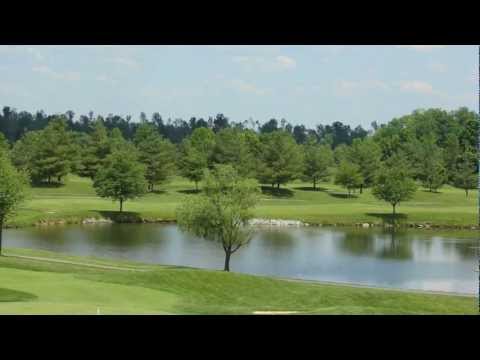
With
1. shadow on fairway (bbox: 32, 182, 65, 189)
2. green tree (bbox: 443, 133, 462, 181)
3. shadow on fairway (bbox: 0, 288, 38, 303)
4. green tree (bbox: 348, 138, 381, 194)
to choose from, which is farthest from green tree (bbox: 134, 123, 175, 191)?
shadow on fairway (bbox: 0, 288, 38, 303)

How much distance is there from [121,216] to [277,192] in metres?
29.6

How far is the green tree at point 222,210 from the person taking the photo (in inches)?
1463

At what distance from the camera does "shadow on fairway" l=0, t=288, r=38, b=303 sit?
2042 cm

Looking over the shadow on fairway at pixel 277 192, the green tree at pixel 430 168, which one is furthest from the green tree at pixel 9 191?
the green tree at pixel 430 168

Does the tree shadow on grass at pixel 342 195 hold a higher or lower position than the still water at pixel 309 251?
higher

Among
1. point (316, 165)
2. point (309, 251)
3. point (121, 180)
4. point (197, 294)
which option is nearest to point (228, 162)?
point (316, 165)

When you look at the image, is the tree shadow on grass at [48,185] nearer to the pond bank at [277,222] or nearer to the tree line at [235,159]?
the tree line at [235,159]

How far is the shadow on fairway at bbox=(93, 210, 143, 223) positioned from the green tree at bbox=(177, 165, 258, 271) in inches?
1083

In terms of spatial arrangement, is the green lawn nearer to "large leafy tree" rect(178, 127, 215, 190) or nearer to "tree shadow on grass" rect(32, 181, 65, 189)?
"tree shadow on grass" rect(32, 181, 65, 189)

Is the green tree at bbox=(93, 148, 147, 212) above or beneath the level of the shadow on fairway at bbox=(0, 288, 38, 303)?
above

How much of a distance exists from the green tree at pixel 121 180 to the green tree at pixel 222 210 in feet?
97.7
